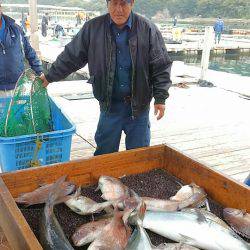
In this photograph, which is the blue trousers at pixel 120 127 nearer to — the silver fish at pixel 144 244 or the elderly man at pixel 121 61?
the elderly man at pixel 121 61

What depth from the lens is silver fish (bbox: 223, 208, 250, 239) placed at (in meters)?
2.13

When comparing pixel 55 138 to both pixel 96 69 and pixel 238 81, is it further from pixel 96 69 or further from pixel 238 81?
pixel 238 81

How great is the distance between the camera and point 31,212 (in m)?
2.23

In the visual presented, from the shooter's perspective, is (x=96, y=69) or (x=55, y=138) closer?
→ (x=55, y=138)

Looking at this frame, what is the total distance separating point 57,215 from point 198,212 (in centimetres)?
86

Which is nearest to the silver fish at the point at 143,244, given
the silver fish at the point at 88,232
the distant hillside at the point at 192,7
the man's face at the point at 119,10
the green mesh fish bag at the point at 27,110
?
the silver fish at the point at 88,232

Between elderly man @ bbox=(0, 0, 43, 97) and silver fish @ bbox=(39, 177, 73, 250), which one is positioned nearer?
silver fish @ bbox=(39, 177, 73, 250)

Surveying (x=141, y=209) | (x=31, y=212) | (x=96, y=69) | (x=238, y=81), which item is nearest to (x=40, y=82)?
(x=96, y=69)

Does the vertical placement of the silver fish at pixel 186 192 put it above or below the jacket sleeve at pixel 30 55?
below

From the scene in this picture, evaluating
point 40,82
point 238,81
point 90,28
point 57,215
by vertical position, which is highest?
point 90,28

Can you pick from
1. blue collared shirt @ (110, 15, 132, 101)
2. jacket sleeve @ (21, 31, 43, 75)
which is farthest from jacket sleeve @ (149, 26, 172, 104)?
jacket sleeve @ (21, 31, 43, 75)

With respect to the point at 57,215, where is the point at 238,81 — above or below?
below

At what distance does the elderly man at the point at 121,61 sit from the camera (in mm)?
3344

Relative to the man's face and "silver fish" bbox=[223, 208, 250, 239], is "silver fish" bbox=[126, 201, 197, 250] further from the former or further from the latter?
the man's face
